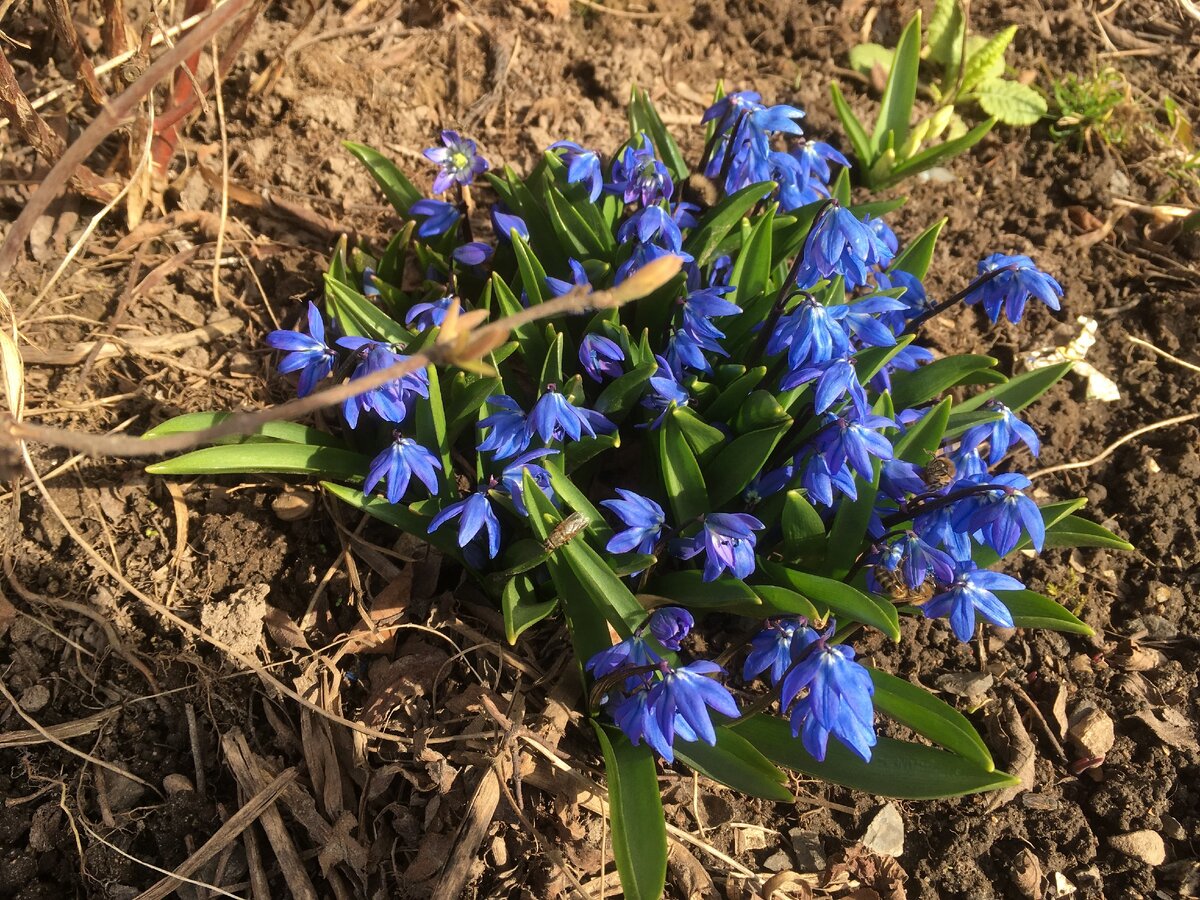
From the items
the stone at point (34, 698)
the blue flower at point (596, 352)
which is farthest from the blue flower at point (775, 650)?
the stone at point (34, 698)

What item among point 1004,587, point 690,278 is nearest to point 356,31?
point 690,278

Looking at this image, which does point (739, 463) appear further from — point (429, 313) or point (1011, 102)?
point (1011, 102)

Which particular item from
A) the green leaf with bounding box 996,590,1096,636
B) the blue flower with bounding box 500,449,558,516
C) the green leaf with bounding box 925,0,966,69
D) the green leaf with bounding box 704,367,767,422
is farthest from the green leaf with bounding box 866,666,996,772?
the green leaf with bounding box 925,0,966,69

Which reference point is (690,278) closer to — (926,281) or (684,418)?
(684,418)

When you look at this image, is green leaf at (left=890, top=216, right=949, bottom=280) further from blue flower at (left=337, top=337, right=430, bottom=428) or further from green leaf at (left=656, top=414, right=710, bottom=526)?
blue flower at (left=337, top=337, right=430, bottom=428)

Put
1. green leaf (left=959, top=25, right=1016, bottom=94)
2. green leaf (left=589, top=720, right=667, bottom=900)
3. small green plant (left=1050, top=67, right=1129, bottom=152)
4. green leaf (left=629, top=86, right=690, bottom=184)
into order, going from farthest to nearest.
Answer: small green plant (left=1050, top=67, right=1129, bottom=152) → green leaf (left=959, top=25, right=1016, bottom=94) → green leaf (left=629, top=86, right=690, bottom=184) → green leaf (left=589, top=720, right=667, bottom=900)

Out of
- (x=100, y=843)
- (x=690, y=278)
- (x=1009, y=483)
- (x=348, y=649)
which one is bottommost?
(x=100, y=843)
